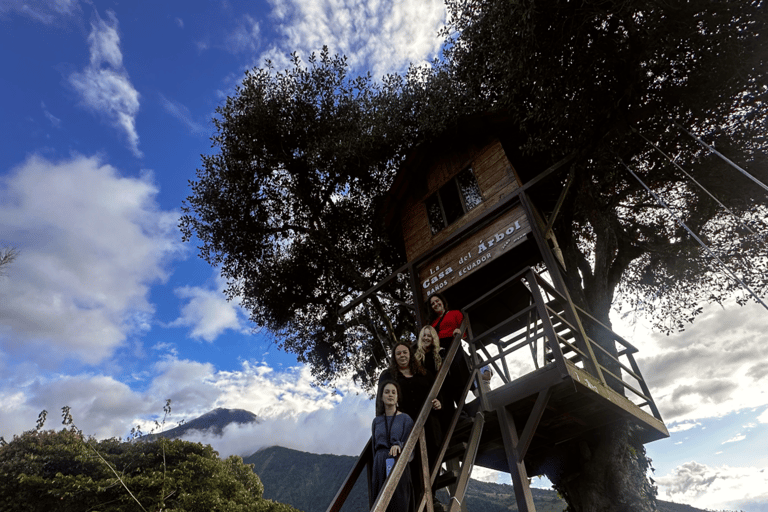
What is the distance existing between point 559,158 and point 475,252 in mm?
2765

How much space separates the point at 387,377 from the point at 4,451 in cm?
2371

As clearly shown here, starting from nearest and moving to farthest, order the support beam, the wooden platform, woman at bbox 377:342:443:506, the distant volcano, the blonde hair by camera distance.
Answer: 1. woman at bbox 377:342:443:506
2. the support beam
3. the blonde hair
4. the wooden platform
5. the distant volcano

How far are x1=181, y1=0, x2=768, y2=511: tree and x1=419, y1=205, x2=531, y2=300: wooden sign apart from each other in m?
1.51

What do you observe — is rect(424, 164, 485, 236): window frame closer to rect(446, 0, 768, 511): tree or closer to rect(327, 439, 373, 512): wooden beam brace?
rect(446, 0, 768, 511): tree

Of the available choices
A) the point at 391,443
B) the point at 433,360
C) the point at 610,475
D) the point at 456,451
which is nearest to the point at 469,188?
the point at 433,360

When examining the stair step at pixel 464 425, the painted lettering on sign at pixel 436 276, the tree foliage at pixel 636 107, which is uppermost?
the tree foliage at pixel 636 107

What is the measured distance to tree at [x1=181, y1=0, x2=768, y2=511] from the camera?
701cm

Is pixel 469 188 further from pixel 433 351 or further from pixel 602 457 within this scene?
pixel 602 457

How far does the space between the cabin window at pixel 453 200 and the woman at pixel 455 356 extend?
3.86 meters

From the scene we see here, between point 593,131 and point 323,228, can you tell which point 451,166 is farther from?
point 323,228

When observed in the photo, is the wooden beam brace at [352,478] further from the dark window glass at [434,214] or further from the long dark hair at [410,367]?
the dark window glass at [434,214]

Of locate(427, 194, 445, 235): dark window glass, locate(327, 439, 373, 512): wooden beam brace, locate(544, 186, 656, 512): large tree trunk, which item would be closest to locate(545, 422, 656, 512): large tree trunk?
locate(544, 186, 656, 512): large tree trunk

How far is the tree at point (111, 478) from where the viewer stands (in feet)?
52.3

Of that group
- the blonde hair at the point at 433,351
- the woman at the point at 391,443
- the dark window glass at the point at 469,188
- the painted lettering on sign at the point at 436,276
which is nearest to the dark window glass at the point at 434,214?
Result: the dark window glass at the point at 469,188
